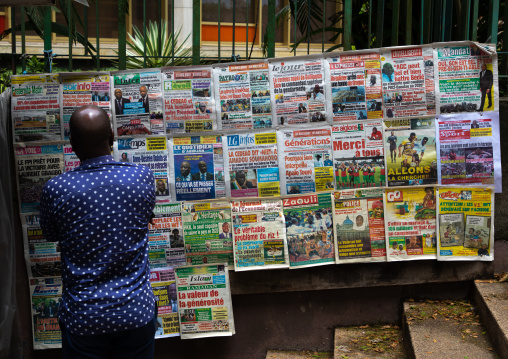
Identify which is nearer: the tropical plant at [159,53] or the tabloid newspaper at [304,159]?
the tabloid newspaper at [304,159]

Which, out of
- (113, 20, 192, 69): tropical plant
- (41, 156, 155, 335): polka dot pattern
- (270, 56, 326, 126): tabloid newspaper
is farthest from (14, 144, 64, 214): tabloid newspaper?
(270, 56, 326, 126): tabloid newspaper

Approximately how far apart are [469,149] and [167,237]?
88.4 inches

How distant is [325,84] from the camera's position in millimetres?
3641

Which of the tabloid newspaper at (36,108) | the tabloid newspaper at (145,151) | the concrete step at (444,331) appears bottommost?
the concrete step at (444,331)

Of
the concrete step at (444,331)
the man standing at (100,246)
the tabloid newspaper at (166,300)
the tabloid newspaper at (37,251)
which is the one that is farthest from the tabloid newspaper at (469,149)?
the tabloid newspaper at (37,251)

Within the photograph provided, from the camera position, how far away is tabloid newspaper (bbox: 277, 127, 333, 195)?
3633mm

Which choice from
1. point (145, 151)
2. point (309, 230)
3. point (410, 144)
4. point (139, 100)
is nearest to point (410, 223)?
point (410, 144)

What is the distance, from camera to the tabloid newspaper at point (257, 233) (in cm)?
364

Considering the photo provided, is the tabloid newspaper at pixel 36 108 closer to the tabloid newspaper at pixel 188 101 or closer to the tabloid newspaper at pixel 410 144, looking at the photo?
the tabloid newspaper at pixel 188 101

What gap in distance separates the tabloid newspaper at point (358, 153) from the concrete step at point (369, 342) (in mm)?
1119

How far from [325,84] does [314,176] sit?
2.17 ft

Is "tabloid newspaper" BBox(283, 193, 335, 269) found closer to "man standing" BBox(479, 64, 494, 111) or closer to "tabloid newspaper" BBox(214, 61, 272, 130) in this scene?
"tabloid newspaper" BBox(214, 61, 272, 130)

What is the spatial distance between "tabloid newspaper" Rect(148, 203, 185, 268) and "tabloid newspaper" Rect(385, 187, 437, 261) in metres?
1.50

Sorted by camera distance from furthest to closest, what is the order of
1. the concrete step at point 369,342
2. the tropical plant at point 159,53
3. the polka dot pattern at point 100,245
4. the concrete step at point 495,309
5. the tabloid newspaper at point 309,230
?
the tropical plant at point 159,53 → the tabloid newspaper at point 309,230 → the concrete step at point 369,342 → the concrete step at point 495,309 → the polka dot pattern at point 100,245
